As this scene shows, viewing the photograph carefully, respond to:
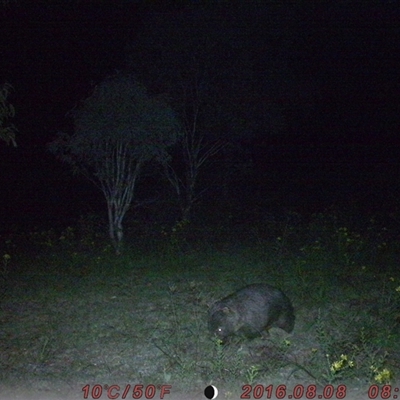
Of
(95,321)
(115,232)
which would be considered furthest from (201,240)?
(95,321)

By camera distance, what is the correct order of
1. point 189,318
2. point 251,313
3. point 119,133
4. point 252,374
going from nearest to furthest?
1. point 252,374
2. point 251,313
3. point 189,318
4. point 119,133

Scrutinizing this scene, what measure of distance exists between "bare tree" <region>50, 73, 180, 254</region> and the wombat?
15.9 ft

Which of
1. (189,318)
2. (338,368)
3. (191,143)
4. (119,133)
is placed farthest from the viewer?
(191,143)

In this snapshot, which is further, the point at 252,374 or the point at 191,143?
the point at 191,143

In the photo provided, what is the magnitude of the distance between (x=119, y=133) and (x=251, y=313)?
5315 millimetres

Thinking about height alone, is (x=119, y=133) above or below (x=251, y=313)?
above

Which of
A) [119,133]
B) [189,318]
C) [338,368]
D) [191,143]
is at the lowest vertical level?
[189,318]

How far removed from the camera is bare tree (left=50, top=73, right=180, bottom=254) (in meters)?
10.9

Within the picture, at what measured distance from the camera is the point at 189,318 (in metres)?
7.44

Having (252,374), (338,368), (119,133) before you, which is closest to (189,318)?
(252,374)

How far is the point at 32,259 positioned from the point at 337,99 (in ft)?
47.1

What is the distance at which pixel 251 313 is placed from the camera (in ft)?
21.8

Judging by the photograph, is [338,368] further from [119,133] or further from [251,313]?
[119,133]

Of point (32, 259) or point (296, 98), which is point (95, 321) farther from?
point (296, 98)
